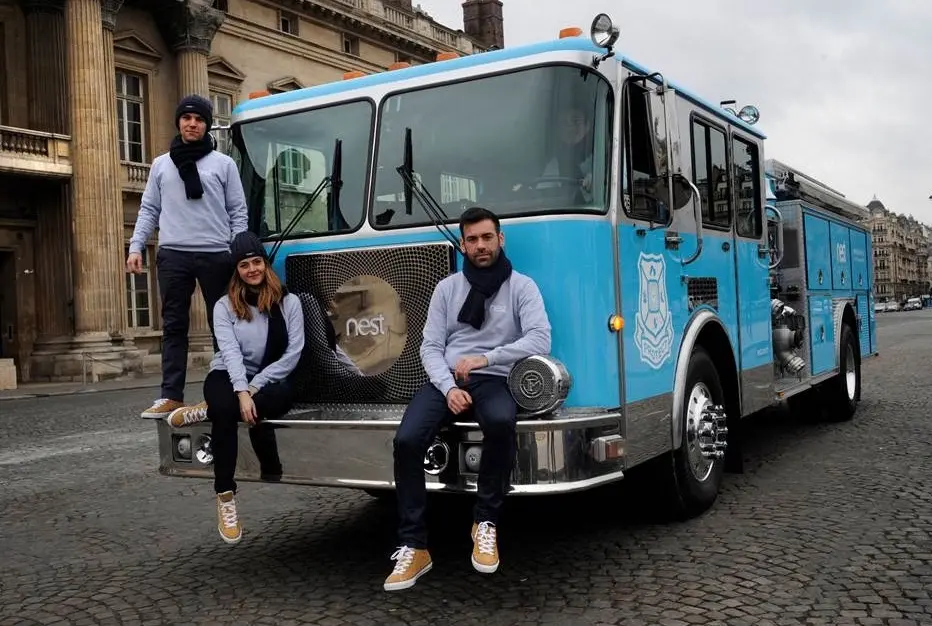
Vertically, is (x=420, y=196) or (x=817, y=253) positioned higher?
(x=420, y=196)

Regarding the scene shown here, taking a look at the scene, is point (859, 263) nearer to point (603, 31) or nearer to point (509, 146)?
point (603, 31)

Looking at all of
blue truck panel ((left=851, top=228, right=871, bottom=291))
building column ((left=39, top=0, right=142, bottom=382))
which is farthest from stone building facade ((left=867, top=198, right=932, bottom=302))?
blue truck panel ((left=851, top=228, right=871, bottom=291))

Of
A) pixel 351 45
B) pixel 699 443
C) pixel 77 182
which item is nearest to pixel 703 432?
pixel 699 443

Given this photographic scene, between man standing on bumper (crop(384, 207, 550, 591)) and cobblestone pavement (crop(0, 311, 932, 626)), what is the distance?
309mm

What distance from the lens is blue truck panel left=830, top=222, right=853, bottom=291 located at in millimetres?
9492

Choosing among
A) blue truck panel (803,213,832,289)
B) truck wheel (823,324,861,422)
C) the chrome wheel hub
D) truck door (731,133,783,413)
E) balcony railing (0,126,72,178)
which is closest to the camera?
the chrome wheel hub

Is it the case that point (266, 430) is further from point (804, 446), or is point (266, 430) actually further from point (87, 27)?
point (87, 27)

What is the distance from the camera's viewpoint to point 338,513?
20.0ft

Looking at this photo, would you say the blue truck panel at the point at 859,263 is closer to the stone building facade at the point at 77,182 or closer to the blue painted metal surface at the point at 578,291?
the blue painted metal surface at the point at 578,291

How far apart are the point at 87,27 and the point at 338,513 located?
2205 centimetres

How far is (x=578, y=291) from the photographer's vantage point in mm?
4348

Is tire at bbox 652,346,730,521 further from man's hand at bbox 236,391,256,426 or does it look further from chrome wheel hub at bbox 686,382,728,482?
man's hand at bbox 236,391,256,426

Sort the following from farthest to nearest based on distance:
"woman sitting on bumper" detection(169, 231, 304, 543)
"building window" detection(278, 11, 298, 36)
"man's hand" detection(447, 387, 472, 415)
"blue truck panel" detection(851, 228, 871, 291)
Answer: "building window" detection(278, 11, 298, 36) → "blue truck panel" detection(851, 228, 871, 291) → "woman sitting on bumper" detection(169, 231, 304, 543) → "man's hand" detection(447, 387, 472, 415)

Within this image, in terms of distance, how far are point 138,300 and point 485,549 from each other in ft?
80.2
